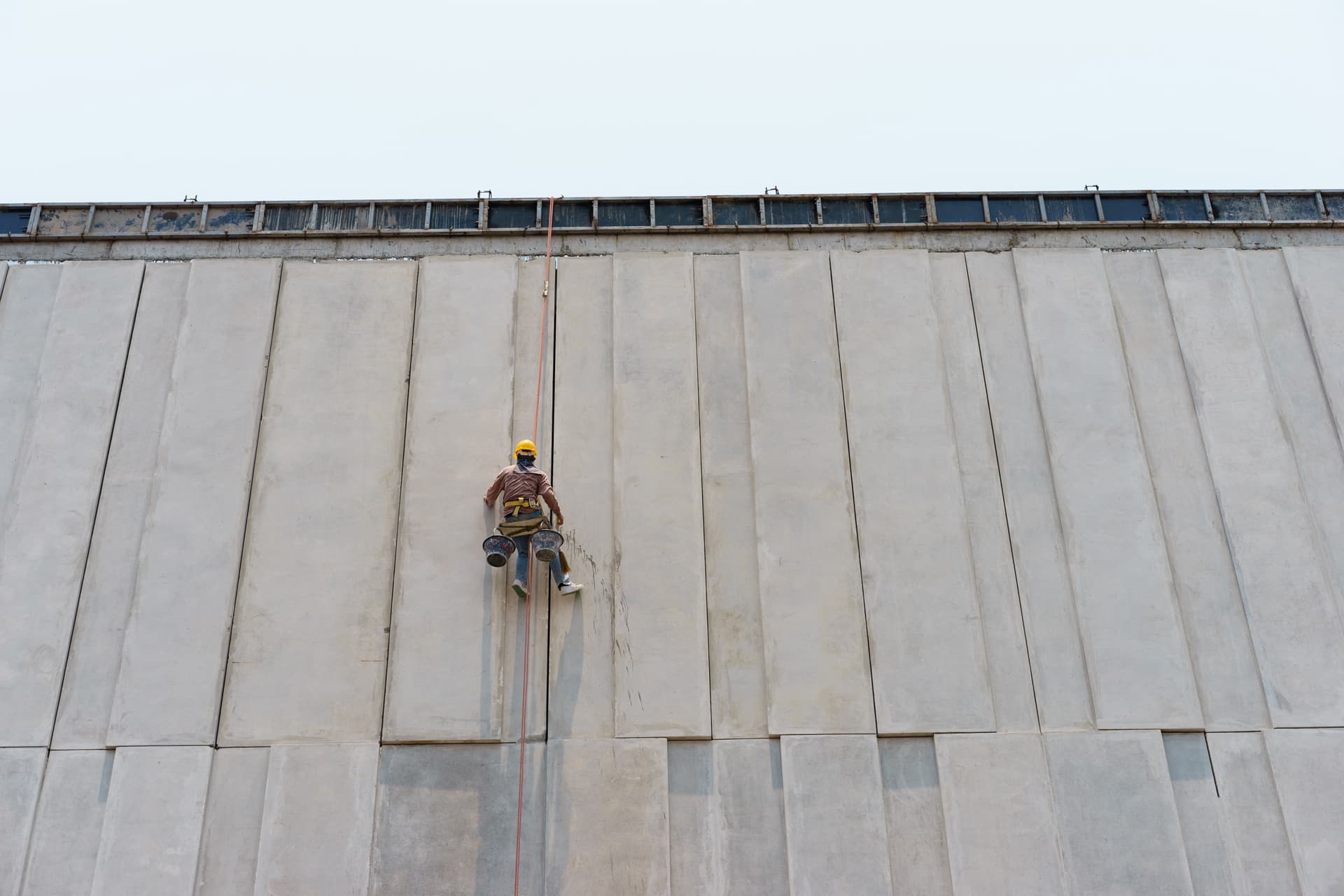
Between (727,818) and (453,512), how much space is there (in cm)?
552

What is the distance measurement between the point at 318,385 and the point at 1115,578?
11.7 m

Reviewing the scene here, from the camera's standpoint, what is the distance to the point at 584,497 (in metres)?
16.1

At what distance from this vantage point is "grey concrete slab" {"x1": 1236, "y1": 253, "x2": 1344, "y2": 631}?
640 inches

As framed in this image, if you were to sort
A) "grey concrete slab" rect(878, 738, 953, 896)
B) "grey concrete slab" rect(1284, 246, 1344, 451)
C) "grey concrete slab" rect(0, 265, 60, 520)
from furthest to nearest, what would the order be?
"grey concrete slab" rect(1284, 246, 1344, 451) → "grey concrete slab" rect(0, 265, 60, 520) → "grey concrete slab" rect(878, 738, 953, 896)

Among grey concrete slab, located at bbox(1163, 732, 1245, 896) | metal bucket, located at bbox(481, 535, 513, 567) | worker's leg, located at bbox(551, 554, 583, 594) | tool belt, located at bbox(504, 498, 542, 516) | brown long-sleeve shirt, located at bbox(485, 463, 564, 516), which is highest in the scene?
brown long-sleeve shirt, located at bbox(485, 463, 564, 516)

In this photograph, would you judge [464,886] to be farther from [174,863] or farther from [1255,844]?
[1255,844]

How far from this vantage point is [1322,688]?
598 inches

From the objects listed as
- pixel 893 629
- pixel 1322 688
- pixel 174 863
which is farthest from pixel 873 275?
pixel 174 863

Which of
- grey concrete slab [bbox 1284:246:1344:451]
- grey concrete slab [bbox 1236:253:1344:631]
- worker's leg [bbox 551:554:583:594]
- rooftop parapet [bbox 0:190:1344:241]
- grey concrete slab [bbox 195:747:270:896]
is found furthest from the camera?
rooftop parapet [bbox 0:190:1344:241]

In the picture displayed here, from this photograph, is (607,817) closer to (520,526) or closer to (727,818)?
(727,818)

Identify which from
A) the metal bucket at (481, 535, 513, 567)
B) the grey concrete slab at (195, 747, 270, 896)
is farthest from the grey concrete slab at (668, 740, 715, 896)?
the grey concrete slab at (195, 747, 270, 896)

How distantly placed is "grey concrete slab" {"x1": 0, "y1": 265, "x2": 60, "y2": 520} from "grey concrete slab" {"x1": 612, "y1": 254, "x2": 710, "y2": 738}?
338 inches

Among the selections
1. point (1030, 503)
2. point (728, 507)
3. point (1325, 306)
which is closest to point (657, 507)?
point (728, 507)

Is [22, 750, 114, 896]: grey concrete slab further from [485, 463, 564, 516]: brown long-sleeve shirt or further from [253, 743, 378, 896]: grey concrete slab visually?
[485, 463, 564, 516]: brown long-sleeve shirt
